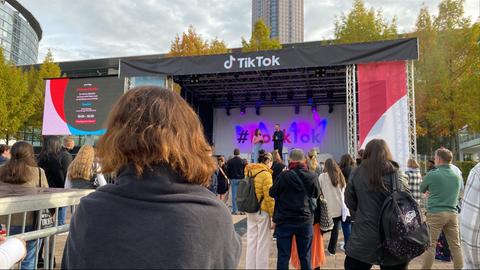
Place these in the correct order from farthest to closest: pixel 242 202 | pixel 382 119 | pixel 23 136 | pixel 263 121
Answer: pixel 23 136 → pixel 263 121 → pixel 382 119 → pixel 242 202

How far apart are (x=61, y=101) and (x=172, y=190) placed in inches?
618

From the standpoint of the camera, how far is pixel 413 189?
5.57 metres

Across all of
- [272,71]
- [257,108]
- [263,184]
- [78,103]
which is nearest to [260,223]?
[263,184]

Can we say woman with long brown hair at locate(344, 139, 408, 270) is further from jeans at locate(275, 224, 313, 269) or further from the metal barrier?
the metal barrier

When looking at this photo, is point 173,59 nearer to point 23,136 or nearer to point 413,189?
point 413,189

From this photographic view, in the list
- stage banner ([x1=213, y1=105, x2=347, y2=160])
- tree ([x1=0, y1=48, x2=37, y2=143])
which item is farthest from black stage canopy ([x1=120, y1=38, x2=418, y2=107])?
tree ([x1=0, y1=48, x2=37, y2=143])

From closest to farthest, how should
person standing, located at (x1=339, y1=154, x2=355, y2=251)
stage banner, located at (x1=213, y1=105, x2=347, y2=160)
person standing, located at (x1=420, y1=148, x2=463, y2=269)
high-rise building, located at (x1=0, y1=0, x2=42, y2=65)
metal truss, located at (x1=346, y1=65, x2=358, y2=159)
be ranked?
1. person standing, located at (x1=420, y1=148, x2=463, y2=269)
2. person standing, located at (x1=339, y1=154, x2=355, y2=251)
3. metal truss, located at (x1=346, y1=65, x2=358, y2=159)
4. stage banner, located at (x1=213, y1=105, x2=347, y2=160)
5. high-rise building, located at (x1=0, y1=0, x2=42, y2=65)

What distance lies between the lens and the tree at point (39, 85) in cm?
2423

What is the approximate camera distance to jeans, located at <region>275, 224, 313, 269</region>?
4.01 m

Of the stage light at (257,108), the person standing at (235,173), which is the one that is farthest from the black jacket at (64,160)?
the stage light at (257,108)

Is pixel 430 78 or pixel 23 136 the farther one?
pixel 23 136

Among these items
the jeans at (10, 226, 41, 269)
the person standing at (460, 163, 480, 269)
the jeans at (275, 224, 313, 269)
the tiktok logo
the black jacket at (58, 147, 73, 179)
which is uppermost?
the tiktok logo

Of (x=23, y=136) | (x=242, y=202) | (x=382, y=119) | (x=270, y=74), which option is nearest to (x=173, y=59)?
(x=270, y=74)

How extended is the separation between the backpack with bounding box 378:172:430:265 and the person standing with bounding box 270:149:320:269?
124 centimetres
